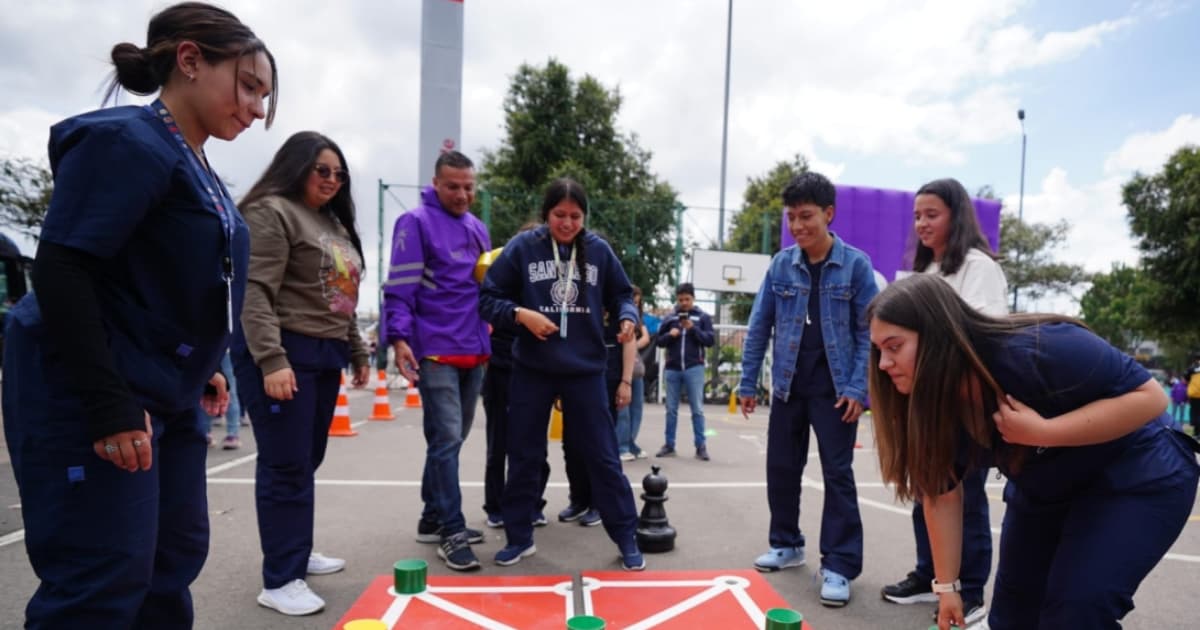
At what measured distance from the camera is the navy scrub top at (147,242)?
155cm

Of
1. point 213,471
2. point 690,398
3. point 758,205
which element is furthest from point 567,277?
point 758,205

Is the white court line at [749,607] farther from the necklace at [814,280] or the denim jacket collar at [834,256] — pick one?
the denim jacket collar at [834,256]

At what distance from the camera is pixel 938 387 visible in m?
1.91

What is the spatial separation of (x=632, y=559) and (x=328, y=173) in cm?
248

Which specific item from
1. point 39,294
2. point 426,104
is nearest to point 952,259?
point 39,294

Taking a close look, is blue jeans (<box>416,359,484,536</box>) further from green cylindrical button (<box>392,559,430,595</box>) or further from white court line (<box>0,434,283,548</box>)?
white court line (<box>0,434,283,548</box>)

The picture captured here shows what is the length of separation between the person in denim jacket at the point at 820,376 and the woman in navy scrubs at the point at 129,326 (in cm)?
263

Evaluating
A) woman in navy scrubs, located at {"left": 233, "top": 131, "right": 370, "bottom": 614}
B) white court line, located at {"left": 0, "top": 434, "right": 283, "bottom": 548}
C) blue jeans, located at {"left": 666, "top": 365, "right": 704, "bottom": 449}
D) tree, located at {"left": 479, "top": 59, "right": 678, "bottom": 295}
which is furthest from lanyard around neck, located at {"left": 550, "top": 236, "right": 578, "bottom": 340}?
tree, located at {"left": 479, "top": 59, "right": 678, "bottom": 295}

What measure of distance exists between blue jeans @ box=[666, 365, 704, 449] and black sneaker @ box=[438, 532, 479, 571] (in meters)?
4.30

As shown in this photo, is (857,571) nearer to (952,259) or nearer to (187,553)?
(952,259)

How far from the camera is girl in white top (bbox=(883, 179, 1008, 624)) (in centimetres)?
305

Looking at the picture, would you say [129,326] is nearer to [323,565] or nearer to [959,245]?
[323,565]

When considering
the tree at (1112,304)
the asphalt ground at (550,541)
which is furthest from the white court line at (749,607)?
the tree at (1112,304)

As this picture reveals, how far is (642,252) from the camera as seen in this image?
17.0m
